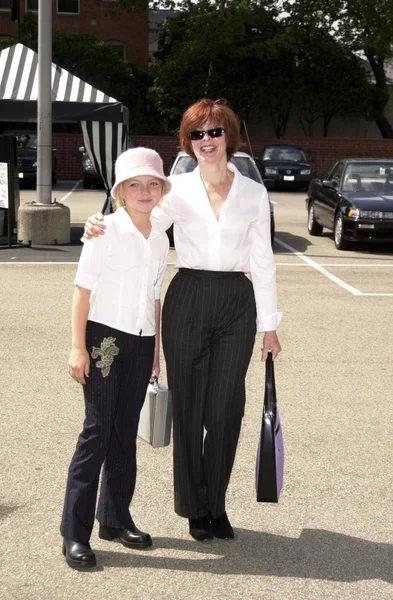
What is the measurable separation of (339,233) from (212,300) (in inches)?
523

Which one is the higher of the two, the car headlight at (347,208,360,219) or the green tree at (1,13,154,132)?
the green tree at (1,13,154,132)

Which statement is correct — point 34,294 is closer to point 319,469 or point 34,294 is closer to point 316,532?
point 319,469

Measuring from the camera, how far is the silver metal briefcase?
480cm

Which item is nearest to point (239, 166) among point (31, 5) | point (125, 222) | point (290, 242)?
point (290, 242)

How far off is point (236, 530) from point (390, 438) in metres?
1.89

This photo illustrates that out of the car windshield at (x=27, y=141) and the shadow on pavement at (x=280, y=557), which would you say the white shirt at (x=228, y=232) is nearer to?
the shadow on pavement at (x=280, y=557)

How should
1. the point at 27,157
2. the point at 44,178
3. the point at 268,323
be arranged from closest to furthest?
the point at 268,323 < the point at 44,178 < the point at 27,157

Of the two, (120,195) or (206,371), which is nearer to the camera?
(120,195)

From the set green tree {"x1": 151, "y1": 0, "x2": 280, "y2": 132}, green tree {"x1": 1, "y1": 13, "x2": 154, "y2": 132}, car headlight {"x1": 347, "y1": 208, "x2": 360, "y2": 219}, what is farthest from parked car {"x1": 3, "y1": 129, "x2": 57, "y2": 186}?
car headlight {"x1": 347, "y1": 208, "x2": 360, "y2": 219}

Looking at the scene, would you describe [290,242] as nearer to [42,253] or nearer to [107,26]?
[42,253]

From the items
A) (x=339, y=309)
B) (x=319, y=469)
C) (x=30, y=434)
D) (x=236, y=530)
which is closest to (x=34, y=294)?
(x=339, y=309)

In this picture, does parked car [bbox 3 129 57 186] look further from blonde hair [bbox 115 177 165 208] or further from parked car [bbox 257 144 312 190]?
blonde hair [bbox 115 177 165 208]

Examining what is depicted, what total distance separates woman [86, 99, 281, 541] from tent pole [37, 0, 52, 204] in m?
12.1

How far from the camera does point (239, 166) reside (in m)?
17.6
